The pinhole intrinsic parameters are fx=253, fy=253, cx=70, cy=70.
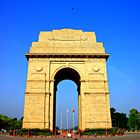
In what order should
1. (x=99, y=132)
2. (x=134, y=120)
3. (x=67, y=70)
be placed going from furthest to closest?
(x=134, y=120) → (x=67, y=70) → (x=99, y=132)

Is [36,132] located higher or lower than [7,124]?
lower

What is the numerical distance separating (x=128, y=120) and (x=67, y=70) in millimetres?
60099

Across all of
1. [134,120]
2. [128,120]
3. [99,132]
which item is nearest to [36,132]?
[99,132]

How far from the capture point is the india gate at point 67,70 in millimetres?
34000

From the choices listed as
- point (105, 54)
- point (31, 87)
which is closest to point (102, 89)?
point (105, 54)

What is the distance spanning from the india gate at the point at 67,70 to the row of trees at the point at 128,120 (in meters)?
55.0

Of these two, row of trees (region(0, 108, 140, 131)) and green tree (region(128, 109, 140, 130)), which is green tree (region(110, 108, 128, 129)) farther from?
green tree (region(128, 109, 140, 130))

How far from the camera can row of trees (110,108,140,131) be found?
86.9m

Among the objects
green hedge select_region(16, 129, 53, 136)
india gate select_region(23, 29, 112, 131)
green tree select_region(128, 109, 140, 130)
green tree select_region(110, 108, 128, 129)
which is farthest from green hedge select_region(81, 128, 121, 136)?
green tree select_region(110, 108, 128, 129)

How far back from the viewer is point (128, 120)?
300ft

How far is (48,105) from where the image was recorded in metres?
34.7

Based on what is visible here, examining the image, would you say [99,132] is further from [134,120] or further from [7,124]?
[7,124]

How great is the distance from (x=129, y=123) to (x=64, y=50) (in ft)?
197

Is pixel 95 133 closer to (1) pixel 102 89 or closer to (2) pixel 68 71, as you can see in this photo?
(1) pixel 102 89
